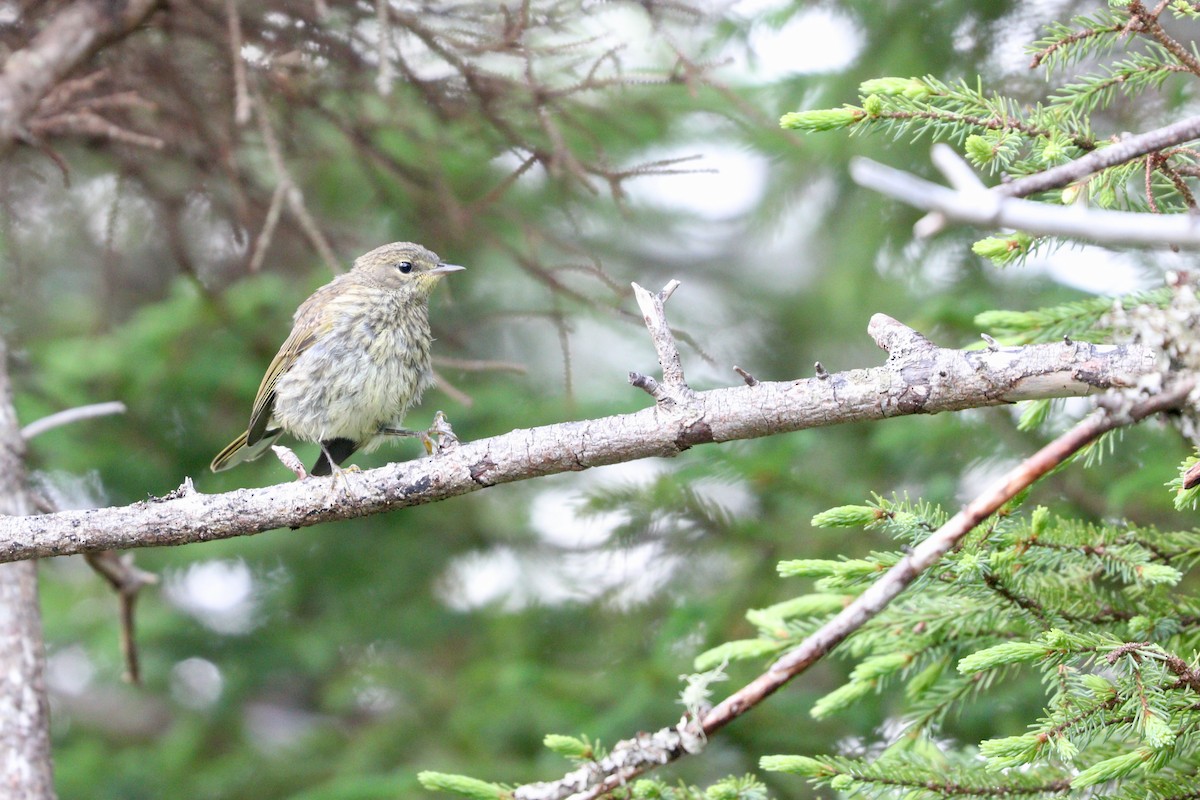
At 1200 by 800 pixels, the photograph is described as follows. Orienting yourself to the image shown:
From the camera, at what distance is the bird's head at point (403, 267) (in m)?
4.71

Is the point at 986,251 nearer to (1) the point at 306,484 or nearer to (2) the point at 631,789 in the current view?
(2) the point at 631,789

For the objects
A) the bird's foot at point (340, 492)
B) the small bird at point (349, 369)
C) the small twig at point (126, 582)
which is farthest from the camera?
the small bird at point (349, 369)

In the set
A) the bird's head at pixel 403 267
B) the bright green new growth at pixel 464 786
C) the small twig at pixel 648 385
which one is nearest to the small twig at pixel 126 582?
the bird's head at pixel 403 267

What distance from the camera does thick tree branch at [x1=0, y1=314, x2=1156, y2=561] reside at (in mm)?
2395

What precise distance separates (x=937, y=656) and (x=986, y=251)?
111 cm

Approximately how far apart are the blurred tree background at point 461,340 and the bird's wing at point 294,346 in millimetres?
297

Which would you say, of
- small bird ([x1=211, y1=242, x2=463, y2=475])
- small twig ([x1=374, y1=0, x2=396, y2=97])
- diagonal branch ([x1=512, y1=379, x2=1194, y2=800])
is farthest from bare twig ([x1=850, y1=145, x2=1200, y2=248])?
small bird ([x1=211, y1=242, x2=463, y2=475])

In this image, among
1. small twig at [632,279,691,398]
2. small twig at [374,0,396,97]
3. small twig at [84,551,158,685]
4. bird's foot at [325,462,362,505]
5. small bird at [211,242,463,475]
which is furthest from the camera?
small bird at [211,242,463,475]

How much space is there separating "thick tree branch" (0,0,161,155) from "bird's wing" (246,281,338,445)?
4.01ft

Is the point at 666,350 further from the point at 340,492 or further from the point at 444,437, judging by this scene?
the point at 340,492

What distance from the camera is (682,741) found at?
1.99 meters

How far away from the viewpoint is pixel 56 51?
13.0 ft

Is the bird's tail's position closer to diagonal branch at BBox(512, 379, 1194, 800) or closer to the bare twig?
diagonal branch at BBox(512, 379, 1194, 800)

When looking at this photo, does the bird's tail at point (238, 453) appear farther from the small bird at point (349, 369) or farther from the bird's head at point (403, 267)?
the bird's head at point (403, 267)
